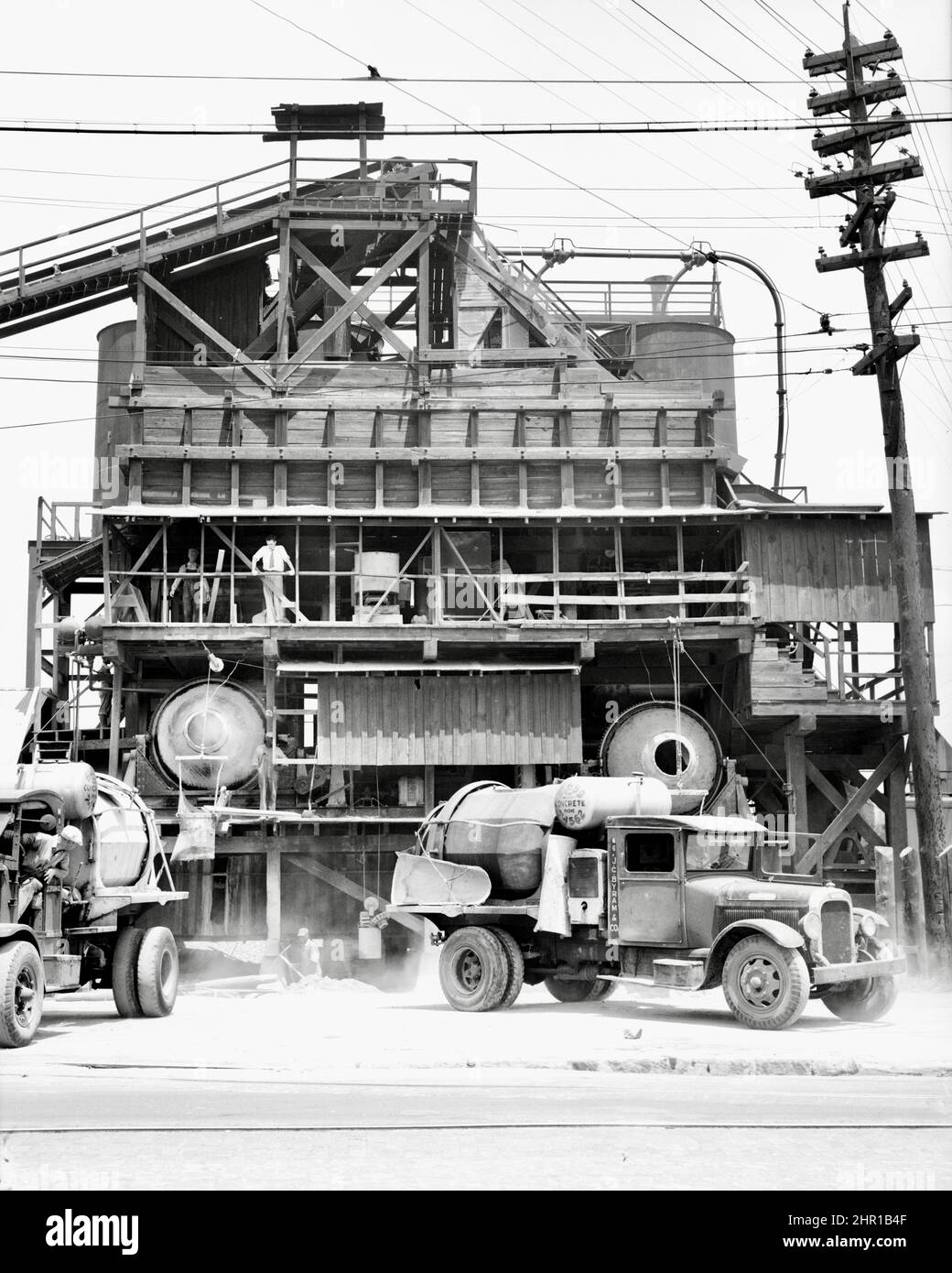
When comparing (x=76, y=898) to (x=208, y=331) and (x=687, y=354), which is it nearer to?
(x=208, y=331)

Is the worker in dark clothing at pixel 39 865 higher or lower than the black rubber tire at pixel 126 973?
higher

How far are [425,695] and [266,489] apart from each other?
6.02 meters

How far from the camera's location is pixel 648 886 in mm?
19047

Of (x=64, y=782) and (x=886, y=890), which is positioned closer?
(x=64, y=782)

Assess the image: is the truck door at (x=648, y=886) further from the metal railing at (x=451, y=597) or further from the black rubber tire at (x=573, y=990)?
the metal railing at (x=451, y=597)

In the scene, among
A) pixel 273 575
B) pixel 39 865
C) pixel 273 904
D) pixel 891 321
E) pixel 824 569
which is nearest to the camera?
pixel 39 865

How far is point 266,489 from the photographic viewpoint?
113 feet

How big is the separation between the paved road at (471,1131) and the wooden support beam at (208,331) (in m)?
23.7

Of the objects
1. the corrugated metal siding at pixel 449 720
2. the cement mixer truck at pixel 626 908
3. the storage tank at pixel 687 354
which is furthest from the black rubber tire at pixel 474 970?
the storage tank at pixel 687 354

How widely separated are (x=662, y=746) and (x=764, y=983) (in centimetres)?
1560

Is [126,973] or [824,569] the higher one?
[824,569]

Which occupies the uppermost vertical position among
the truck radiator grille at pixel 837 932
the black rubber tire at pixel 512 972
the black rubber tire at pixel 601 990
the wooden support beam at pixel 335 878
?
the wooden support beam at pixel 335 878

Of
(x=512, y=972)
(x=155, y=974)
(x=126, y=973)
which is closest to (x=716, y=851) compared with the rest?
(x=512, y=972)

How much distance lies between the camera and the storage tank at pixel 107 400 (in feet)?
129
